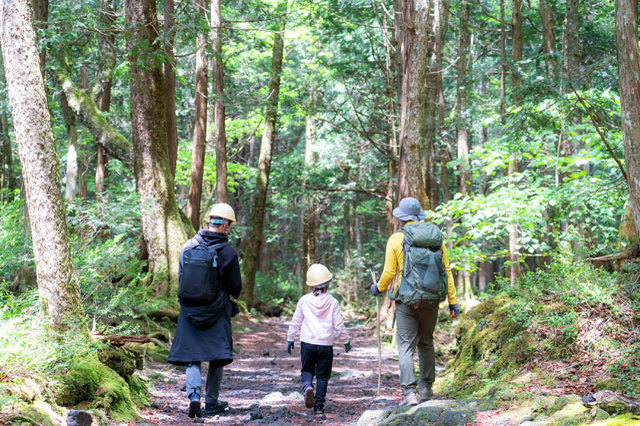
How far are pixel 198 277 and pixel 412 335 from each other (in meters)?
2.52

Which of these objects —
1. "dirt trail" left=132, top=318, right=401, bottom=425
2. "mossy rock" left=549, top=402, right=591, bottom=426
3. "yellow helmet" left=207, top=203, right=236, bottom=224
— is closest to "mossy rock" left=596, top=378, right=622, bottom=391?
"mossy rock" left=549, top=402, right=591, bottom=426

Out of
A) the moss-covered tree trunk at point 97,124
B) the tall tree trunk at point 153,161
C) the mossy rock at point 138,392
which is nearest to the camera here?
the mossy rock at point 138,392

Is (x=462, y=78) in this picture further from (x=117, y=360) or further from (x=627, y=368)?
(x=117, y=360)

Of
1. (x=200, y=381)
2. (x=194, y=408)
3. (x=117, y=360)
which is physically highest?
(x=117, y=360)

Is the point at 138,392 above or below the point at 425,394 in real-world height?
above

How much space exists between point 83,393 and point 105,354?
928 millimetres

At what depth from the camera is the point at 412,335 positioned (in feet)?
20.6

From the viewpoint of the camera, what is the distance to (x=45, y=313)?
568cm

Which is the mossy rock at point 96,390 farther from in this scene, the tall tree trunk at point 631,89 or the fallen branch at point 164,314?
the tall tree trunk at point 631,89

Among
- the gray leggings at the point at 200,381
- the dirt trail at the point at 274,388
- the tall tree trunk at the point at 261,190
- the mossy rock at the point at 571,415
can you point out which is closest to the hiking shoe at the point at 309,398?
the dirt trail at the point at 274,388

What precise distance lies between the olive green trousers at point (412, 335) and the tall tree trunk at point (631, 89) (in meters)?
2.42

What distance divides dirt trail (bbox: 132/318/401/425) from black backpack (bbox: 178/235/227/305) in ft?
4.29

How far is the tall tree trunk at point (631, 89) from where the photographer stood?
19.3ft

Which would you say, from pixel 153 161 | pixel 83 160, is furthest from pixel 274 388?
pixel 83 160
